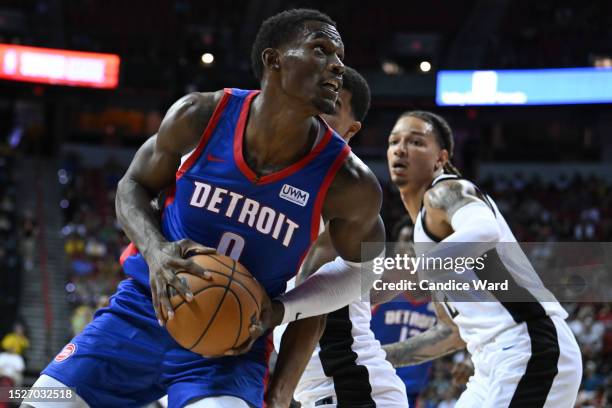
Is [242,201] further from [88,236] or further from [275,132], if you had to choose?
[88,236]

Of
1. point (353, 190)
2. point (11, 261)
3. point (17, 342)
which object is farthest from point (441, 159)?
point (11, 261)

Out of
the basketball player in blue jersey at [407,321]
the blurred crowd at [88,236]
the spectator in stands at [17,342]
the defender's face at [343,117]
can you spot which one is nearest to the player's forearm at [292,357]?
the defender's face at [343,117]

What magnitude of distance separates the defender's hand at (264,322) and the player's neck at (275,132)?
517 millimetres

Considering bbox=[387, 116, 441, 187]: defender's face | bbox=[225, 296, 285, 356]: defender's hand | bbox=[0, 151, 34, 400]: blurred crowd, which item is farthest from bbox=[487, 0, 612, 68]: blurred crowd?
bbox=[225, 296, 285, 356]: defender's hand

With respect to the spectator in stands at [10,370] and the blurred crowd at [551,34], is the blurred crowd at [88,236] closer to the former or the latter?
the spectator in stands at [10,370]

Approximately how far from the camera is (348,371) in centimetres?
429

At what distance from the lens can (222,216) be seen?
326 cm

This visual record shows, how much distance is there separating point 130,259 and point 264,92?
0.80 m

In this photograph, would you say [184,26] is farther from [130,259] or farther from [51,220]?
[130,259]

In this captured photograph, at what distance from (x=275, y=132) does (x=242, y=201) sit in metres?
0.29

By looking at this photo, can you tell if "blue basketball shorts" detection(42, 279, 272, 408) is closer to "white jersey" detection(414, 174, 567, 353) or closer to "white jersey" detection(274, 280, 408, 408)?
"white jersey" detection(274, 280, 408, 408)

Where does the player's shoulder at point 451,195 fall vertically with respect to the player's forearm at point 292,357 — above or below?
above

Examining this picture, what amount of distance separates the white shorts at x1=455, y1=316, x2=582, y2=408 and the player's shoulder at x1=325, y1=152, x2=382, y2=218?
1191 mm

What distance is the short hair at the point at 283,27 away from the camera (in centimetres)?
336
